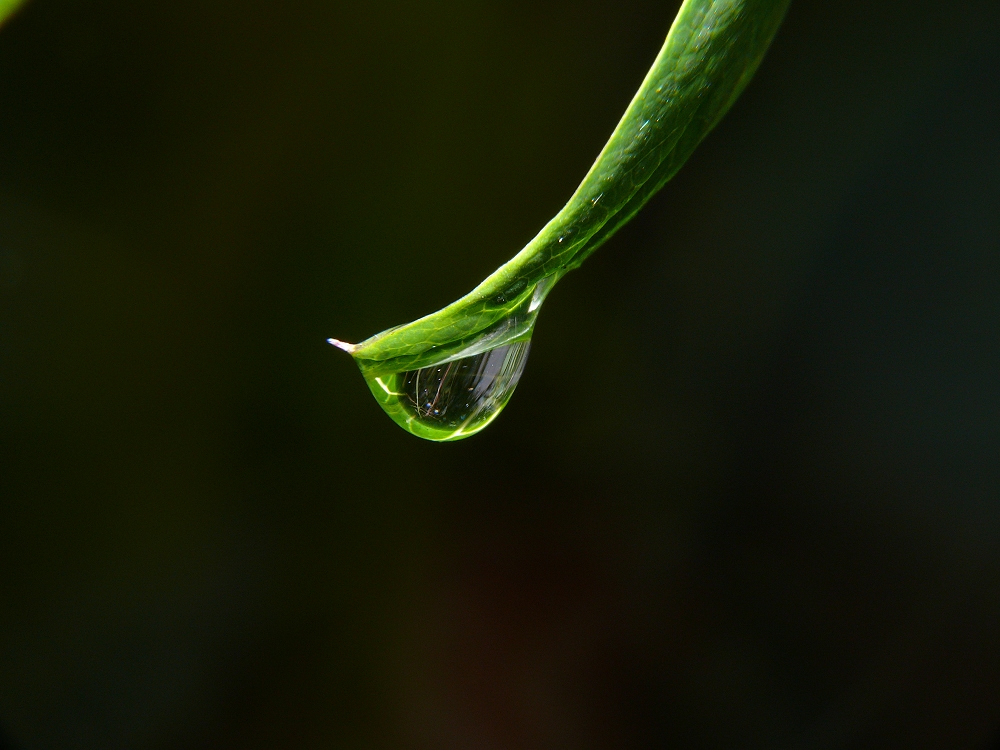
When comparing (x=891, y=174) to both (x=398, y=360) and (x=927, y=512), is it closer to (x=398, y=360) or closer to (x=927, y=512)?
(x=927, y=512)

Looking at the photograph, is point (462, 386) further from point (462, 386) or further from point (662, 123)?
point (662, 123)

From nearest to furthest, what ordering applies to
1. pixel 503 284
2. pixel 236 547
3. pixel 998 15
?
pixel 503 284 < pixel 998 15 < pixel 236 547

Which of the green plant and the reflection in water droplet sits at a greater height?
the reflection in water droplet

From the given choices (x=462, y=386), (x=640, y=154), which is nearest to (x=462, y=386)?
(x=462, y=386)

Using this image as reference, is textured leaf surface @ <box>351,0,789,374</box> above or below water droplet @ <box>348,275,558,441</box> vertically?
below

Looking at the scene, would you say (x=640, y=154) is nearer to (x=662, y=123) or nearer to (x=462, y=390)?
(x=662, y=123)

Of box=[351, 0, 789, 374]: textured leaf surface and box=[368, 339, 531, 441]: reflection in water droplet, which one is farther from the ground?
box=[368, 339, 531, 441]: reflection in water droplet

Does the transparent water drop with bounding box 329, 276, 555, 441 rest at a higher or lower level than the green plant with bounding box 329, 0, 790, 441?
higher

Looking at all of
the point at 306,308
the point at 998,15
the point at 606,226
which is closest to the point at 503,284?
the point at 606,226
